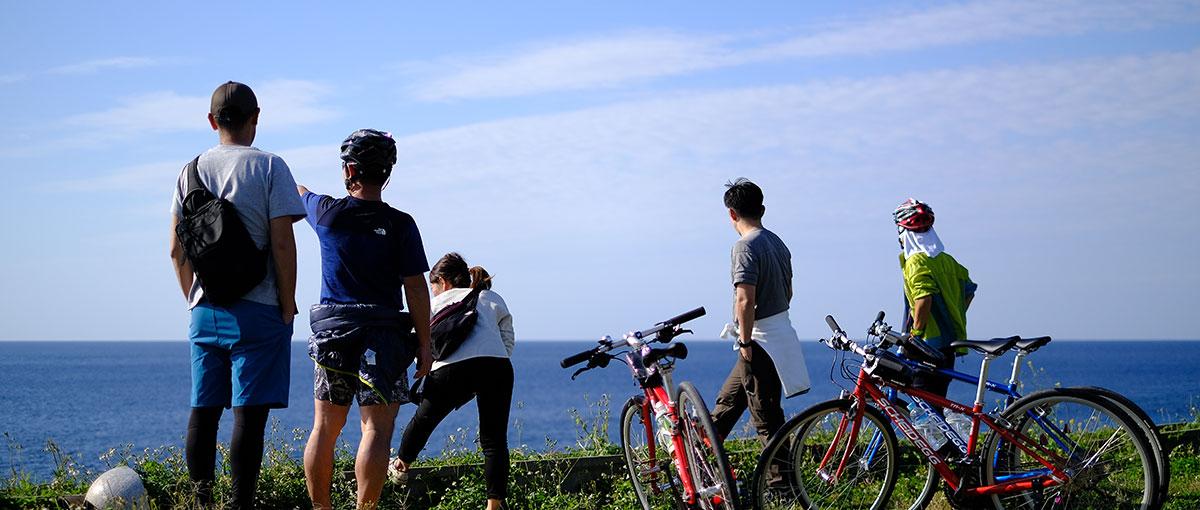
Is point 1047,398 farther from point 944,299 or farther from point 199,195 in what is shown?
point 199,195

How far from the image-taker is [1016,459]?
570 cm

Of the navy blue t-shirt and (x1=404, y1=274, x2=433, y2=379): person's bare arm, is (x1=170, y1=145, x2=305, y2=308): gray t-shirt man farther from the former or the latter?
(x1=404, y1=274, x2=433, y2=379): person's bare arm

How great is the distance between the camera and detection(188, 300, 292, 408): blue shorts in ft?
15.8

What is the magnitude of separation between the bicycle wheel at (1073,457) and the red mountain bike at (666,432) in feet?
4.99

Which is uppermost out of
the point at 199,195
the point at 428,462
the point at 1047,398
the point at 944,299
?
the point at 199,195

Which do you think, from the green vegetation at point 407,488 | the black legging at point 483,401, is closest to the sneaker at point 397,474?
A: the green vegetation at point 407,488

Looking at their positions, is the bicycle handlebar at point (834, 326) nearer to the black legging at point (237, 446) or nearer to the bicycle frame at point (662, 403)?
the bicycle frame at point (662, 403)

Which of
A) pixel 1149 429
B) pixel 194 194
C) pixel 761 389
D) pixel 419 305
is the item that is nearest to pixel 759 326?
pixel 761 389

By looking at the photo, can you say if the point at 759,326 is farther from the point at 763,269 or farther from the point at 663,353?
the point at 663,353

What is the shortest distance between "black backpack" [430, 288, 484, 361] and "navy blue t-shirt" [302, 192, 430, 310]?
2.91 ft

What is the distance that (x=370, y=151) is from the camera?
529 cm

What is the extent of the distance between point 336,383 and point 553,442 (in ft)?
8.55

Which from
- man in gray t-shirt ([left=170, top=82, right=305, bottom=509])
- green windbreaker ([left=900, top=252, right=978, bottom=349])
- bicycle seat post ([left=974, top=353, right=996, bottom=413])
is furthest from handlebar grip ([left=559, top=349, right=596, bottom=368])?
green windbreaker ([left=900, top=252, right=978, bottom=349])

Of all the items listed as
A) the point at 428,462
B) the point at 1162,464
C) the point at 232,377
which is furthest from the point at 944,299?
the point at 232,377
